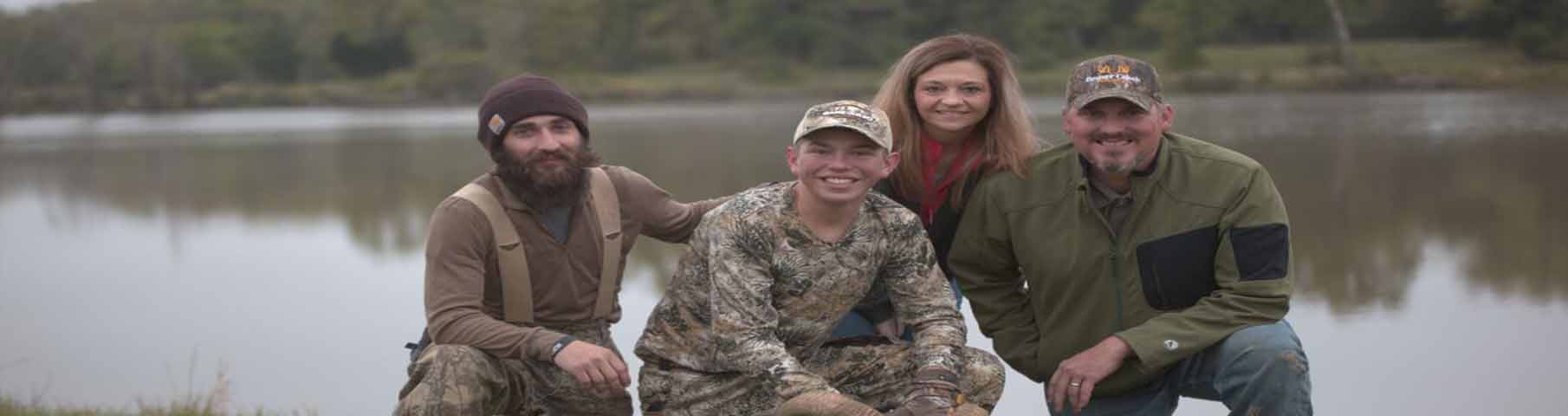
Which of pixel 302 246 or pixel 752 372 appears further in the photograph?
pixel 302 246

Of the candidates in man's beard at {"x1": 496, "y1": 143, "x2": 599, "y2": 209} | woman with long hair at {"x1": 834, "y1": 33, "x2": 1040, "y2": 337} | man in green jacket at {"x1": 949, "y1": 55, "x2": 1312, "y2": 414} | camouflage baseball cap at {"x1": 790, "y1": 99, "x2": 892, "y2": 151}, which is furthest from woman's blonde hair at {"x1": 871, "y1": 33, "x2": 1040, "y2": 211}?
man's beard at {"x1": 496, "y1": 143, "x2": 599, "y2": 209}

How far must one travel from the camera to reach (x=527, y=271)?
3826 mm

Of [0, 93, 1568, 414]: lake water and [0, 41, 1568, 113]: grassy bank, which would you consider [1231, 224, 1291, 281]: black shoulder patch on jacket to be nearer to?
[0, 93, 1568, 414]: lake water

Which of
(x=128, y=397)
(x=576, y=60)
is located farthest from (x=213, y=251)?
(x=576, y=60)

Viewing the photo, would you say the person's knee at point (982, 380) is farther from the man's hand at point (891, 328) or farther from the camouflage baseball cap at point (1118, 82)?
the camouflage baseball cap at point (1118, 82)

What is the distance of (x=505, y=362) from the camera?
3.79 m

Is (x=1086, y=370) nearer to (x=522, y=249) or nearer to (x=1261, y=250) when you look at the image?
(x=1261, y=250)

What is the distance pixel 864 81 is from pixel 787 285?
128 ft

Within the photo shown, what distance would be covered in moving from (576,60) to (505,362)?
162ft

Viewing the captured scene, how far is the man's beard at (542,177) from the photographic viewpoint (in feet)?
12.6

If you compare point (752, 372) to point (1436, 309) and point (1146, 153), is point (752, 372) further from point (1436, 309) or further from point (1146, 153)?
point (1436, 309)

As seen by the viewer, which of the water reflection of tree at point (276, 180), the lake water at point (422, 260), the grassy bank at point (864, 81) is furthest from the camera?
the grassy bank at point (864, 81)


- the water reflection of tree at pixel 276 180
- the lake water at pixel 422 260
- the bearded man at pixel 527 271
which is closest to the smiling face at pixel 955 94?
the bearded man at pixel 527 271

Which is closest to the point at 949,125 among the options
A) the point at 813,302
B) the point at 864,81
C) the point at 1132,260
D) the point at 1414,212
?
the point at 1132,260
